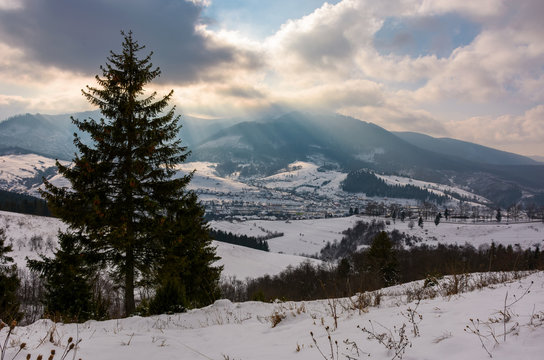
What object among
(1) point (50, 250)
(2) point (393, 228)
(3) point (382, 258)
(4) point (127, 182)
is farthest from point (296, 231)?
(4) point (127, 182)

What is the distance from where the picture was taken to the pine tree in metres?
11.1

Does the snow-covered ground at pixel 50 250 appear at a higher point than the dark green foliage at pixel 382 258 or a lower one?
lower

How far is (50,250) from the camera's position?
61594mm

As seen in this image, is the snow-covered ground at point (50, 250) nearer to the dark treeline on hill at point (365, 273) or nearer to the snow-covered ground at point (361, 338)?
the dark treeline on hill at point (365, 273)

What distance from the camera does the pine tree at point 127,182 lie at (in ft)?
36.3

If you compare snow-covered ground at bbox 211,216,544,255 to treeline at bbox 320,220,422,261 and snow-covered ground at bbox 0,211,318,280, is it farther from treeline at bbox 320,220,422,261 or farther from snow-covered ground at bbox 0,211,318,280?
snow-covered ground at bbox 0,211,318,280

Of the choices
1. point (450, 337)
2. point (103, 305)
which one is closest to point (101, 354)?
point (450, 337)

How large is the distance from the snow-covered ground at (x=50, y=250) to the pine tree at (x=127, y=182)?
3704 cm

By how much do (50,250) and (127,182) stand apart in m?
67.8

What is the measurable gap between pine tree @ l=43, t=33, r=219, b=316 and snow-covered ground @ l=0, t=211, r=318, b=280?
37044 mm

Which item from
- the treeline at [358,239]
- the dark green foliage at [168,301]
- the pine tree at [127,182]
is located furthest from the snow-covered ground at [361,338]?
the treeline at [358,239]

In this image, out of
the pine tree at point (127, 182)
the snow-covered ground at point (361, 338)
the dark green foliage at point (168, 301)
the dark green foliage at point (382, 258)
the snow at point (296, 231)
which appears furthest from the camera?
the snow at point (296, 231)

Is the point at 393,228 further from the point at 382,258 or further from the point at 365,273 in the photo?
the point at 365,273

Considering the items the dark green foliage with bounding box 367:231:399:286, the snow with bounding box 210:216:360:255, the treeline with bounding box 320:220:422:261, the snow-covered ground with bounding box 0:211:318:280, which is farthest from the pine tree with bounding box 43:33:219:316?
the snow with bounding box 210:216:360:255
